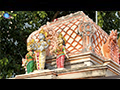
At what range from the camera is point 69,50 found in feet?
27.5

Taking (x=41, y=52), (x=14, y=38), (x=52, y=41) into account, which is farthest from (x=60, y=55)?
(x=14, y=38)

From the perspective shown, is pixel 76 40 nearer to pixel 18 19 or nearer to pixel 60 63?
pixel 60 63

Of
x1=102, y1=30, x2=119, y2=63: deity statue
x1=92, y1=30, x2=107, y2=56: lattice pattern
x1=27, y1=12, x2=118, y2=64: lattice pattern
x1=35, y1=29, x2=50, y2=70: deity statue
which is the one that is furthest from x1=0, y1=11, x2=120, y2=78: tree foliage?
x1=102, y1=30, x2=119, y2=63: deity statue

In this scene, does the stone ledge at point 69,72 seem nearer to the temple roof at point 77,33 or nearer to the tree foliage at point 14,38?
the temple roof at point 77,33

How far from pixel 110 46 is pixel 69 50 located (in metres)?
1.63

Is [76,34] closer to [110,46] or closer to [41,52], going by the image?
[110,46]

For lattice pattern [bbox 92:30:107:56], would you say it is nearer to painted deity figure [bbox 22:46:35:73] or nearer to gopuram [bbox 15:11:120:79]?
gopuram [bbox 15:11:120:79]

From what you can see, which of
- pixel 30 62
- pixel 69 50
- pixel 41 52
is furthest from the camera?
pixel 69 50

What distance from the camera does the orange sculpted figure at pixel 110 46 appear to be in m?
8.56

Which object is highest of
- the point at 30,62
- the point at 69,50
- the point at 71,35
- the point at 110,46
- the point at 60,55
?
the point at 71,35

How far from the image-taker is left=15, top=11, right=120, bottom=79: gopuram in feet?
23.5
